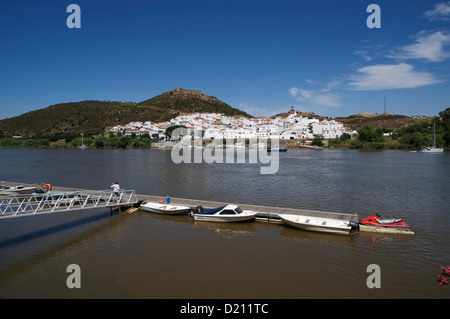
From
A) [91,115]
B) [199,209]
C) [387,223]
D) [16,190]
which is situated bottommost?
[387,223]

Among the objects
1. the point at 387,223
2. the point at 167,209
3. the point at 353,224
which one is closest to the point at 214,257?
the point at 167,209

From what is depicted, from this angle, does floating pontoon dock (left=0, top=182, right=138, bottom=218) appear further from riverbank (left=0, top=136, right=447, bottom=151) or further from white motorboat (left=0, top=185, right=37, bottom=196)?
riverbank (left=0, top=136, right=447, bottom=151)

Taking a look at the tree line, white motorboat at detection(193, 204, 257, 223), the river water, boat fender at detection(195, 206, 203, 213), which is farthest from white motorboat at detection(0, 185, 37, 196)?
the tree line

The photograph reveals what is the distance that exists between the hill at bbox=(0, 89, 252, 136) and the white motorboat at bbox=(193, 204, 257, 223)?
131258 millimetres

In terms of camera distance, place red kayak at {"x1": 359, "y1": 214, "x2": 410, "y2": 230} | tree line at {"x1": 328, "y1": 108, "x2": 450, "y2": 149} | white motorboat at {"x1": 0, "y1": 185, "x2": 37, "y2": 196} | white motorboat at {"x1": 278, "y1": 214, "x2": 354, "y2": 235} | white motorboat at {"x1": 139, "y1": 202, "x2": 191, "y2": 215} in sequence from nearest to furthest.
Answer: white motorboat at {"x1": 278, "y1": 214, "x2": 354, "y2": 235}
red kayak at {"x1": 359, "y1": 214, "x2": 410, "y2": 230}
white motorboat at {"x1": 139, "y1": 202, "x2": 191, "y2": 215}
white motorboat at {"x1": 0, "y1": 185, "x2": 37, "y2": 196}
tree line at {"x1": 328, "y1": 108, "x2": 450, "y2": 149}

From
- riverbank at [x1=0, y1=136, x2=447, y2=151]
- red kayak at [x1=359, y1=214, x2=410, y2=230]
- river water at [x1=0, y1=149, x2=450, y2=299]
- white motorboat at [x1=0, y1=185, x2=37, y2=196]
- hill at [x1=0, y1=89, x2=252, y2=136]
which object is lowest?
river water at [x1=0, y1=149, x2=450, y2=299]

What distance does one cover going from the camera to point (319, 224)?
14383 millimetres

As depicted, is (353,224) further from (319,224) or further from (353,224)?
(319,224)

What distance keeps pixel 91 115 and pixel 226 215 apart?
531 feet

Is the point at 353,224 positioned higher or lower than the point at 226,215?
lower

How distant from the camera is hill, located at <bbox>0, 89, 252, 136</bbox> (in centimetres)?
14738

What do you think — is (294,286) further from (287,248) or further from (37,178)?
(37,178)

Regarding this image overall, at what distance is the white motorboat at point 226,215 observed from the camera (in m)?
15.7
